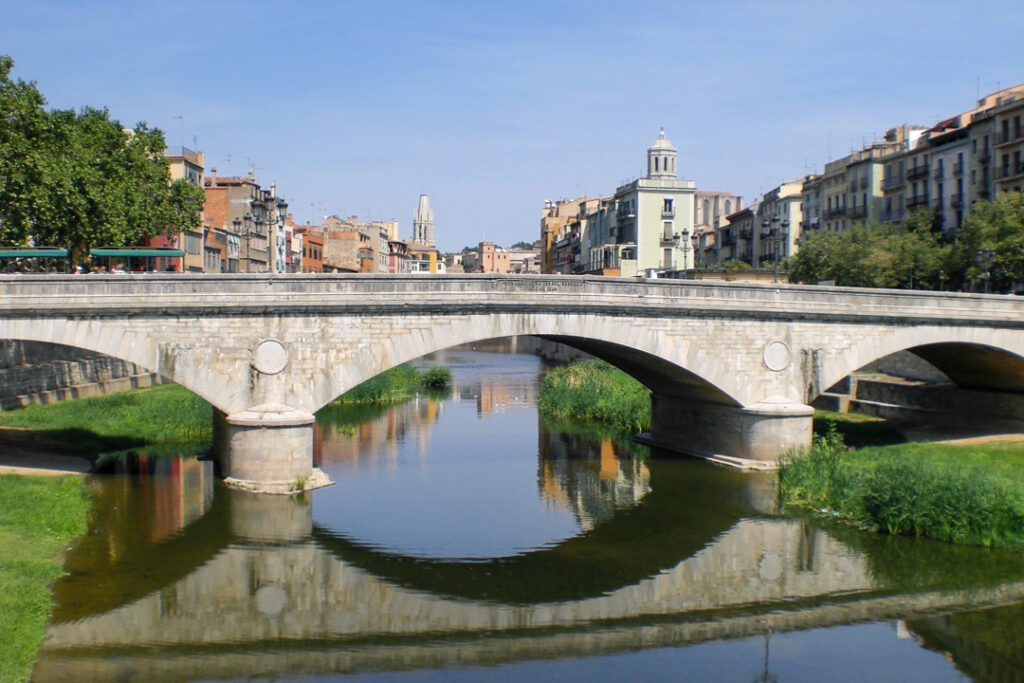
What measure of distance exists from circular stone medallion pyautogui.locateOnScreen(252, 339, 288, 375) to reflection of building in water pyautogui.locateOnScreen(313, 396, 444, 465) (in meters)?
5.98

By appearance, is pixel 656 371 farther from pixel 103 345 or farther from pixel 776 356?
pixel 103 345

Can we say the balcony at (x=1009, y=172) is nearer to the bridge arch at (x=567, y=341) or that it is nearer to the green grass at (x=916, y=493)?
the green grass at (x=916, y=493)

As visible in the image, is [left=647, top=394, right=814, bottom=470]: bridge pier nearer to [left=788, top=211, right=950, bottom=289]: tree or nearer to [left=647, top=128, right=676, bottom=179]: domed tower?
[left=788, top=211, right=950, bottom=289]: tree

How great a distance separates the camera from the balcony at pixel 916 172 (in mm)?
61281

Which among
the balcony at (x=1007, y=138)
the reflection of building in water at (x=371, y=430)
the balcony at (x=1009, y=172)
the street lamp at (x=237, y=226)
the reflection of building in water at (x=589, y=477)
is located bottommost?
the reflection of building in water at (x=589, y=477)

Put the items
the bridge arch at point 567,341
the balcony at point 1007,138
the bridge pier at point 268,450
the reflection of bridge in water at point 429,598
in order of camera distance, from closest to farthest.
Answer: the reflection of bridge in water at point 429,598, the bridge pier at point 268,450, the bridge arch at point 567,341, the balcony at point 1007,138

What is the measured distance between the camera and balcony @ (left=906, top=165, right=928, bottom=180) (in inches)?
2413

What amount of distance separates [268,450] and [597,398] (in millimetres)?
20175

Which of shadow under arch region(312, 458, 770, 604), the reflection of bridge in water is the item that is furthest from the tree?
the reflection of bridge in water

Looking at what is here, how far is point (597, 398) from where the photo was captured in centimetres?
4456

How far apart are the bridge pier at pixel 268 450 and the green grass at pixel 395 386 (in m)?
15.6

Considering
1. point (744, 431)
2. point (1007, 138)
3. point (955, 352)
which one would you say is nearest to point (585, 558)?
point (744, 431)

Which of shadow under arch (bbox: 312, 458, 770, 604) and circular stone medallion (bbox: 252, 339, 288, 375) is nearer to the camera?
shadow under arch (bbox: 312, 458, 770, 604)

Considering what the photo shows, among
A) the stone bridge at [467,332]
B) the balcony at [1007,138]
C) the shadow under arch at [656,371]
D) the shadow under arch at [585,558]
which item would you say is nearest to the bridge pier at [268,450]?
the stone bridge at [467,332]
